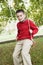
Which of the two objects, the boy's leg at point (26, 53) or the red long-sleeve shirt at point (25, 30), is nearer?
the boy's leg at point (26, 53)

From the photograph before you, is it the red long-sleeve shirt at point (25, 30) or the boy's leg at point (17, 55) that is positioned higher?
the red long-sleeve shirt at point (25, 30)

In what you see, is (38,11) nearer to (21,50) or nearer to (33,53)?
(33,53)

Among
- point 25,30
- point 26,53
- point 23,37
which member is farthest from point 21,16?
point 26,53

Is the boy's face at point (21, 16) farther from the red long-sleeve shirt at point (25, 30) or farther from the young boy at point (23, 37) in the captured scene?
the red long-sleeve shirt at point (25, 30)

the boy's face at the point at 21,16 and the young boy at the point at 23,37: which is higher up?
the boy's face at the point at 21,16

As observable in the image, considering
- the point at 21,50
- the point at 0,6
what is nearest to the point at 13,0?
the point at 0,6

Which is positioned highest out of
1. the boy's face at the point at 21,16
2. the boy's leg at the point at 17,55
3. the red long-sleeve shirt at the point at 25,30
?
the boy's face at the point at 21,16

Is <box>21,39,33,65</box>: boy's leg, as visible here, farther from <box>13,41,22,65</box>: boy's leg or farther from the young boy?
<box>13,41,22,65</box>: boy's leg

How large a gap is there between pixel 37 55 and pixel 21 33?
2846 millimetres

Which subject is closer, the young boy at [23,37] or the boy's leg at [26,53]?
the boy's leg at [26,53]

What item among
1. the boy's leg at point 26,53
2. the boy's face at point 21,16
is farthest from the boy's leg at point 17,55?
the boy's face at point 21,16

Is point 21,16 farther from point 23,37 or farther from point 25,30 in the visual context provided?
point 23,37

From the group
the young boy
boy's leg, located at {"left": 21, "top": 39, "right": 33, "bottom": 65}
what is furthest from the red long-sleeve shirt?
boy's leg, located at {"left": 21, "top": 39, "right": 33, "bottom": 65}

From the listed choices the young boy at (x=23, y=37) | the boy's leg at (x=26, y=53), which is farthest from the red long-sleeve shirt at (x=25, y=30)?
the boy's leg at (x=26, y=53)
